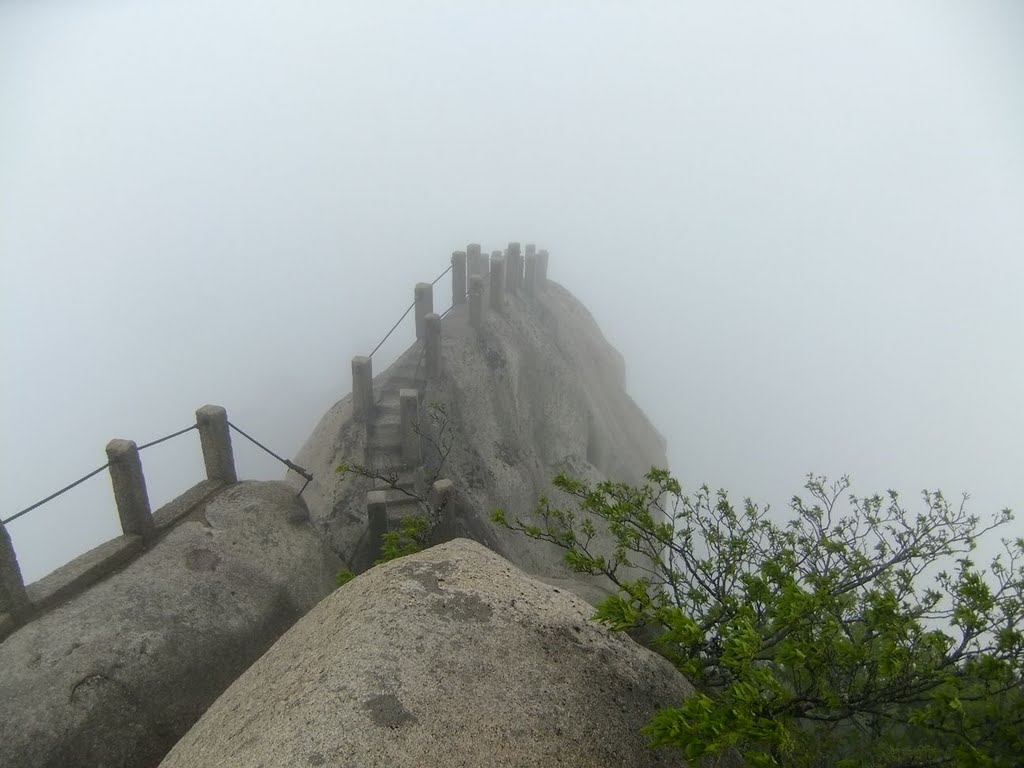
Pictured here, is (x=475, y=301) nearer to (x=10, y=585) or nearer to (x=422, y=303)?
(x=422, y=303)

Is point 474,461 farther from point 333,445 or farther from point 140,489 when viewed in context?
point 140,489

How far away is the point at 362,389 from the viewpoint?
1781cm

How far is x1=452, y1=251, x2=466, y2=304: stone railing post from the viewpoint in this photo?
938 inches

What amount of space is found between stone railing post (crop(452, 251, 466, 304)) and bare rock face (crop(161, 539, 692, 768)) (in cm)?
1671

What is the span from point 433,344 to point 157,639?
1152 cm

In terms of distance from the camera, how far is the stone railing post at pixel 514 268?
2833 centimetres

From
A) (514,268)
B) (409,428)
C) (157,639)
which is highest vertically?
(514,268)

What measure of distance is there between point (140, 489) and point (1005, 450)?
133 m

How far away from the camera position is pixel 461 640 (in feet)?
24.1

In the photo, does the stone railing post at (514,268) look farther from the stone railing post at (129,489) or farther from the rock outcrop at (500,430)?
the stone railing post at (129,489)

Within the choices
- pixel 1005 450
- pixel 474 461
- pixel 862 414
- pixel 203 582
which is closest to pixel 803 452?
pixel 862 414

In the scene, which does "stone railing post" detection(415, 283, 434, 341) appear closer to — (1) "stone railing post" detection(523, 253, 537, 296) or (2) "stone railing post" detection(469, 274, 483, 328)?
(2) "stone railing post" detection(469, 274, 483, 328)

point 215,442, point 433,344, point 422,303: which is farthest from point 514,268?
point 215,442

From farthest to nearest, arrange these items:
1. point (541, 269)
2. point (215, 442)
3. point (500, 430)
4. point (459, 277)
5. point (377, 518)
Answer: point (541, 269)
point (459, 277)
point (500, 430)
point (377, 518)
point (215, 442)
